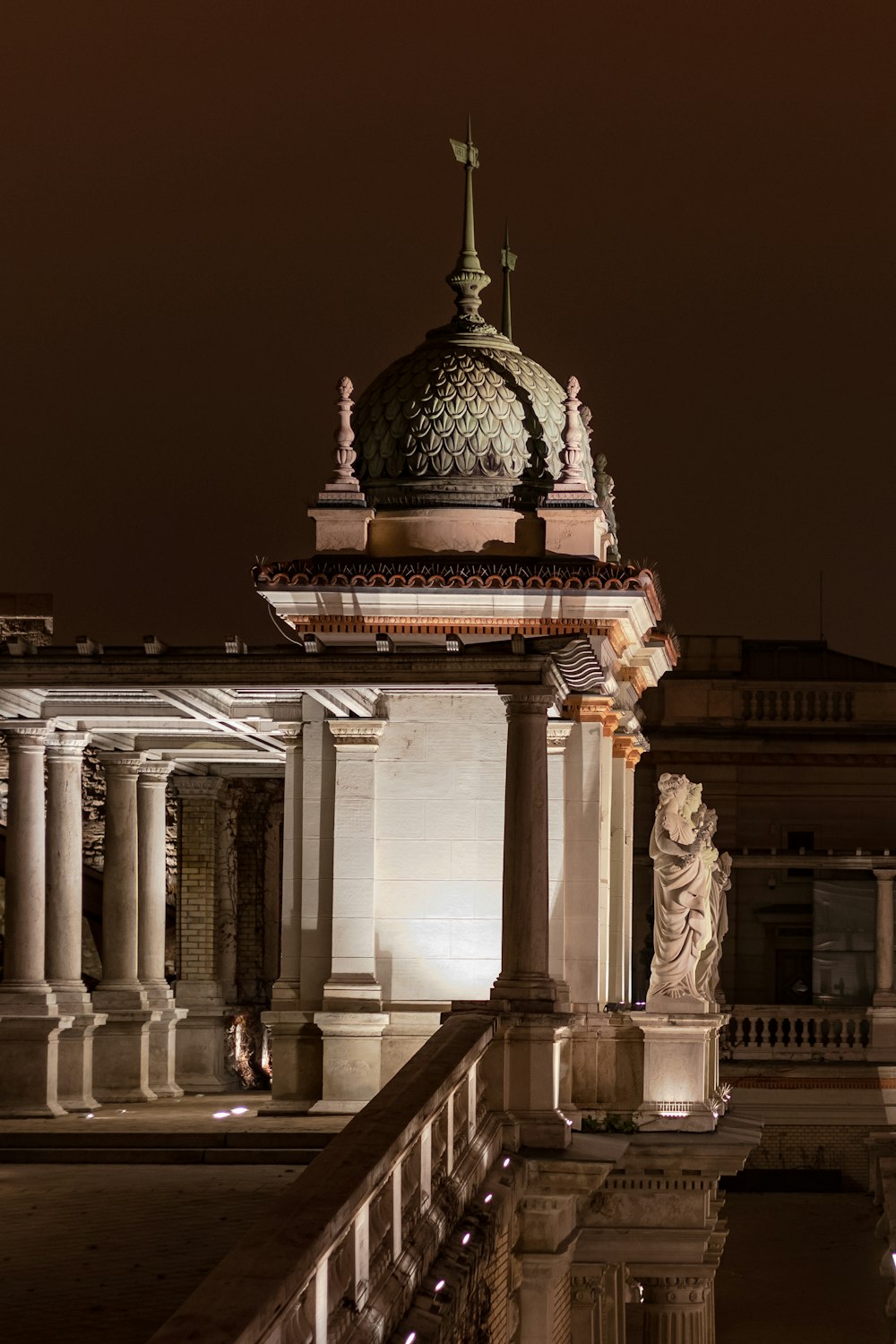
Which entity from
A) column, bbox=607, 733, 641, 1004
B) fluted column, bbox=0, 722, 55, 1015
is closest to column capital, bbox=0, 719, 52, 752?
fluted column, bbox=0, 722, 55, 1015

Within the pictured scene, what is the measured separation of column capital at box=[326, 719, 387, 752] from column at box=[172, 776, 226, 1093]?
27.3 ft

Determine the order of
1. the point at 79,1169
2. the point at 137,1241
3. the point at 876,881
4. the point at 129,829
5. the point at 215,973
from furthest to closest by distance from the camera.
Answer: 1. the point at 876,881
2. the point at 215,973
3. the point at 129,829
4. the point at 79,1169
5. the point at 137,1241

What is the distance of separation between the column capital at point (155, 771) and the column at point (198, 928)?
10.2 feet

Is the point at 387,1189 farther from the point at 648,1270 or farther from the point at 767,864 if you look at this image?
the point at 767,864

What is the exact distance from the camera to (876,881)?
43656 millimetres

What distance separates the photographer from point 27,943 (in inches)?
912

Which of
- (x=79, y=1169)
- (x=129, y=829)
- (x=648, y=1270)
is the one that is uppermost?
(x=129, y=829)

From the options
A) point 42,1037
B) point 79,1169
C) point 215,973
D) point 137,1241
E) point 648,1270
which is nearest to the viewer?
point 137,1241

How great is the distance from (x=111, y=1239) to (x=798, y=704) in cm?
3384

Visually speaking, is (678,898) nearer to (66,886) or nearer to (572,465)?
(572,465)

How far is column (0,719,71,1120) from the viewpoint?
74.5 ft

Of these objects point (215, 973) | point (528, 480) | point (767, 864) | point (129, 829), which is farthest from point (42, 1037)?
point (767, 864)

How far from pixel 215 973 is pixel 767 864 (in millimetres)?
14901

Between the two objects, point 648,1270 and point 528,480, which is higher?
point 528,480
